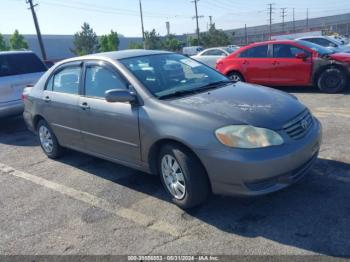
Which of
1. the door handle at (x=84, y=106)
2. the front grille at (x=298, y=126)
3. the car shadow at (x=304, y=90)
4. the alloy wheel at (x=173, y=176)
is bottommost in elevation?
the car shadow at (x=304, y=90)

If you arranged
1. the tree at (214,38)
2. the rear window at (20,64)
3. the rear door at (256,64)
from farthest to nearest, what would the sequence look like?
the tree at (214,38) → the rear door at (256,64) → the rear window at (20,64)

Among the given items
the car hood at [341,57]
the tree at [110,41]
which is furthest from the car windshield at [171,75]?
the tree at [110,41]

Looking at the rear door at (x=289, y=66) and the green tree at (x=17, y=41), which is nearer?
the rear door at (x=289, y=66)

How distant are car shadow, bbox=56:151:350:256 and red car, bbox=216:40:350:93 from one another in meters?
5.41

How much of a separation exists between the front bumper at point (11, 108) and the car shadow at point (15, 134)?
1.48ft

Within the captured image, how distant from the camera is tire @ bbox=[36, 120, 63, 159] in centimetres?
565

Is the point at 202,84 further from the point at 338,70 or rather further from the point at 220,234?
the point at 338,70

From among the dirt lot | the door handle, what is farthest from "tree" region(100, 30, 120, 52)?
the door handle

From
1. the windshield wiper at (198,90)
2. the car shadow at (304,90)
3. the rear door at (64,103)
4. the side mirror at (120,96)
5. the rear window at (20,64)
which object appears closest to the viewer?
the side mirror at (120,96)

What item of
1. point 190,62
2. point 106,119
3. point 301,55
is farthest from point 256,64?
point 106,119

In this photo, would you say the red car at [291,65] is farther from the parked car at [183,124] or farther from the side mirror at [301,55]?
the parked car at [183,124]

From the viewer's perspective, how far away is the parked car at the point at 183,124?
3287 mm

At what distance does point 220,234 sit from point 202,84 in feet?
6.19

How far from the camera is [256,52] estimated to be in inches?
412
